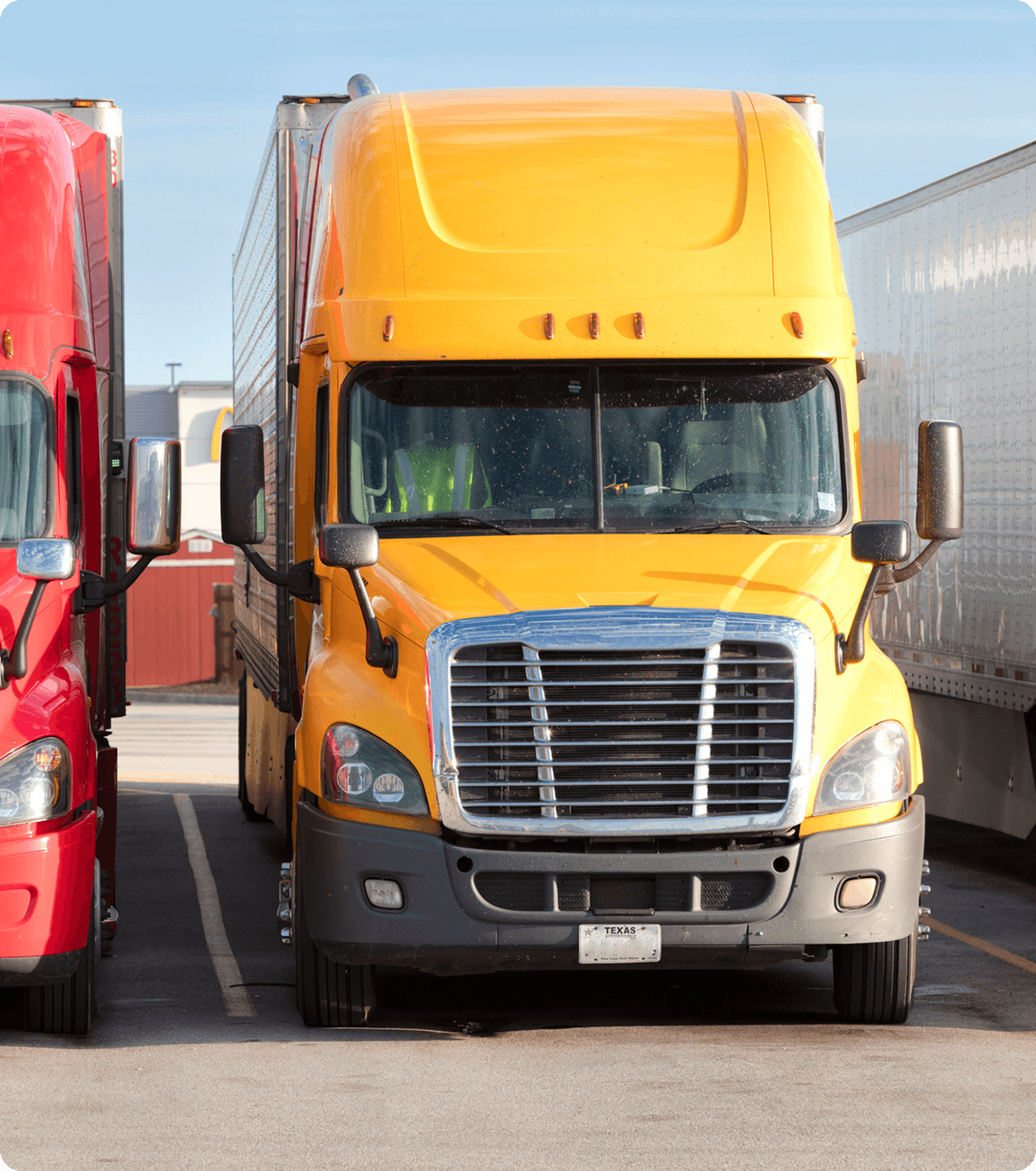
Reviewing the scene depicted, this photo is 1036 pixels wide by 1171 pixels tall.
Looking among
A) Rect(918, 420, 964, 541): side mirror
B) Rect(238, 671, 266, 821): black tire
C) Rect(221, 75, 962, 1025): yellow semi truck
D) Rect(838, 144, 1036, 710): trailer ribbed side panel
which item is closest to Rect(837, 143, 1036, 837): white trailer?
Rect(838, 144, 1036, 710): trailer ribbed side panel

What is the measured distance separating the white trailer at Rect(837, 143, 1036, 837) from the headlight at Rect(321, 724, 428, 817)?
513 cm

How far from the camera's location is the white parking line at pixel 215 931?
8.59 meters

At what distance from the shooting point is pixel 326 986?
779 centimetres

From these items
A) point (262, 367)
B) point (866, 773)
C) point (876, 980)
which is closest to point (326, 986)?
point (876, 980)

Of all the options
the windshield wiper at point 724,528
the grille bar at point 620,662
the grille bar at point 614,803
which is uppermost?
the windshield wiper at point 724,528

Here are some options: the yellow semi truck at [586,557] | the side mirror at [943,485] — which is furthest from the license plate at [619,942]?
the side mirror at [943,485]

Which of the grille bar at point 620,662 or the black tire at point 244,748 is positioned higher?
the grille bar at point 620,662

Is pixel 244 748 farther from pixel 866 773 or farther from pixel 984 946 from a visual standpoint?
pixel 866 773

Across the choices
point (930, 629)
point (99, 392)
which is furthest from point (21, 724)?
point (930, 629)

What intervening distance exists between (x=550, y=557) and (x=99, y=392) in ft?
10.3

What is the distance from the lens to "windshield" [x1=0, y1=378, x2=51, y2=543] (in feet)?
26.2

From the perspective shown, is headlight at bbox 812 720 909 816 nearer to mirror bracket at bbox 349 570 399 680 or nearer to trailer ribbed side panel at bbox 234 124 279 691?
mirror bracket at bbox 349 570 399 680

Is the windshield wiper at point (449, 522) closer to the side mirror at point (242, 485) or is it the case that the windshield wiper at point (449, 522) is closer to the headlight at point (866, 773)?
the side mirror at point (242, 485)

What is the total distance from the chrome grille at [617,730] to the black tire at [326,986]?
1085mm
